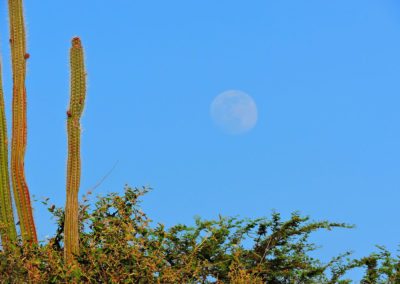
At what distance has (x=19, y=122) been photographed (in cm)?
1027

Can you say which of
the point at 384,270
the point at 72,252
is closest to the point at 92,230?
the point at 72,252

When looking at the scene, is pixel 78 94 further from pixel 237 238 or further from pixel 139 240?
pixel 237 238

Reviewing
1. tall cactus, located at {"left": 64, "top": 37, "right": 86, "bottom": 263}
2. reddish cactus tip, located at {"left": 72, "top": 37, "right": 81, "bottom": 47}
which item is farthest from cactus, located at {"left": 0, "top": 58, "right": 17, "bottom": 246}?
reddish cactus tip, located at {"left": 72, "top": 37, "right": 81, "bottom": 47}

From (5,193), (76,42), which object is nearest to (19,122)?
(5,193)

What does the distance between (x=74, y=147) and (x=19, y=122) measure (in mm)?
1149

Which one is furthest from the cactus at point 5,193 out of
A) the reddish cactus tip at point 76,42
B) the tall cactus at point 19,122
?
the reddish cactus tip at point 76,42

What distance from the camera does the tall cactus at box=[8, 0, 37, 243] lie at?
9953mm

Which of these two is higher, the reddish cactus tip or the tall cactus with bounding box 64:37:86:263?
the reddish cactus tip

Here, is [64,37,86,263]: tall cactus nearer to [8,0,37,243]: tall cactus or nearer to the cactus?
[8,0,37,243]: tall cactus

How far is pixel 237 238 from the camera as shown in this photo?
1023cm

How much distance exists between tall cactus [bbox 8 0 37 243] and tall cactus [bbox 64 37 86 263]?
2.34 feet

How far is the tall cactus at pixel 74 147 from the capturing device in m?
9.34

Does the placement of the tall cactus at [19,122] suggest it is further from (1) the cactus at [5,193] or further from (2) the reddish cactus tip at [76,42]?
(2) the reddish cactus tip at [76,42]

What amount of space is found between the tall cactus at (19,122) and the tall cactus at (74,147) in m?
0.71
